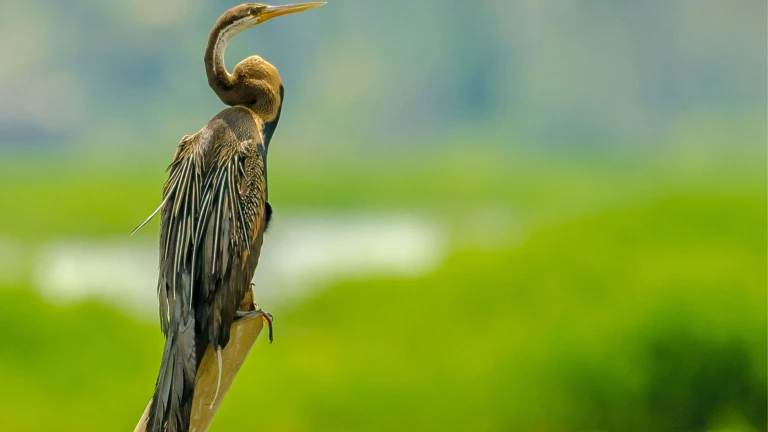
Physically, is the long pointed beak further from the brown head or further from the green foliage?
the green foliage

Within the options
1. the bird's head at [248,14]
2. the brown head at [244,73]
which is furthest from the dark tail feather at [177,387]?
the bird's head at [248,14]

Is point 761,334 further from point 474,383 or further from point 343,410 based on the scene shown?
point 343,410

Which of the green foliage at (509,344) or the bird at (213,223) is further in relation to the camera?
the green foliage at (509,344)

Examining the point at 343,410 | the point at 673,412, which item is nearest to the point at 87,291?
the point at 343,410

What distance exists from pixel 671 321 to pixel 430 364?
0.92 metres

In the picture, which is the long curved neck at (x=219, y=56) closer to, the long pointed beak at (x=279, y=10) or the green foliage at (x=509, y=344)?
the long pointed beak at (x=279, y=10)

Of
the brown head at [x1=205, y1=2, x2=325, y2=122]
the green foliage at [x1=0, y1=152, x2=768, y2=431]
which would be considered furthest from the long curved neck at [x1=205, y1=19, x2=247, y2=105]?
the green foliage at [x1=0, y1=152, x2=768, y2=431]

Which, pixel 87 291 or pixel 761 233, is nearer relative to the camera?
pixel 87 291

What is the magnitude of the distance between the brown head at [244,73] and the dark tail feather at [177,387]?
411mm

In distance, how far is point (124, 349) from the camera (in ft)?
8.16

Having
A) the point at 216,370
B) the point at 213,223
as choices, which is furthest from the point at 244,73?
the point at 216,370

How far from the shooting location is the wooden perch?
3.96ft

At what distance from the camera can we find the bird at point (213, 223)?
3.76 feet

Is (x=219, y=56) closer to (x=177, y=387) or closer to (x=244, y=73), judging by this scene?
(x=244, y=73)
